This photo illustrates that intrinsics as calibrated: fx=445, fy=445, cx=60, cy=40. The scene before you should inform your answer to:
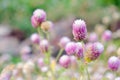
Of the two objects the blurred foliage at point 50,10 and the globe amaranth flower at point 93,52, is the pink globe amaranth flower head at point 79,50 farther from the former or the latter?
the blurred foliage at point 50,10

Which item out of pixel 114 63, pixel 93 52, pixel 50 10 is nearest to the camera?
pixel 93 52

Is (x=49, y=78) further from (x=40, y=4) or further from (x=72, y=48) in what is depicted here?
(x=40, y=4)

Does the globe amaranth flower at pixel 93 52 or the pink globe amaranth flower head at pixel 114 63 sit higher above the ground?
the pink globe amaranth flower head at pixel 114 63

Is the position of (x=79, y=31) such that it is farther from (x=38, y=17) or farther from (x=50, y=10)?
(x=50, y=10)

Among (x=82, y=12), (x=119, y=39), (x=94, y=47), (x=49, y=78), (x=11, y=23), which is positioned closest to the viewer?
(x=94, y=47)

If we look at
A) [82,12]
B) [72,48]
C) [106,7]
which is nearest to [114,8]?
[106,7]

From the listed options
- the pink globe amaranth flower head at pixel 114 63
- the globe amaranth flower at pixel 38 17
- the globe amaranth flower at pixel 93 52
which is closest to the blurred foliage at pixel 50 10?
the globe amaranth flower at pixel 38 17

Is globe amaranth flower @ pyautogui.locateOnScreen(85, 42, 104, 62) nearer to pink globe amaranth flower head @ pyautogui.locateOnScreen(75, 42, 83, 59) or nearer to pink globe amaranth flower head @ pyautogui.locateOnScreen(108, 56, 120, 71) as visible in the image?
pink globe amaranth flower head @ pyautogui.locateOnScreen(75, 42, 83, 59)

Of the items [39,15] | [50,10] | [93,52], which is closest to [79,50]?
[93,52]
